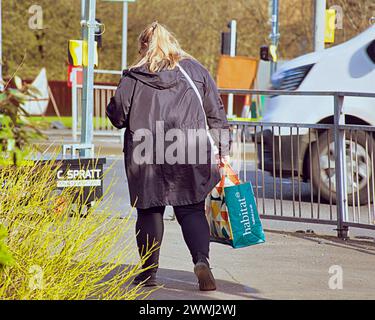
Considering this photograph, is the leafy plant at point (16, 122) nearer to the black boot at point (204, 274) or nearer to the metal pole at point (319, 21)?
the black boot at point (204, 274)

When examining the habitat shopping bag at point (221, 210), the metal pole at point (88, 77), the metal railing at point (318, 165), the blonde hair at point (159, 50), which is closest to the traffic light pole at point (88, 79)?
the metal pole at point (88, 77)

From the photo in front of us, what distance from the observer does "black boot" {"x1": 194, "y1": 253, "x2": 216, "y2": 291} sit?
6.38 meters

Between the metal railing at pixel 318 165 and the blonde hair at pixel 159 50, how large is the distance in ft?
8.47

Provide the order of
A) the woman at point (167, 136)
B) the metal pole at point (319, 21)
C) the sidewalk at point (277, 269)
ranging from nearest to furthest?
the woman at point (167, 136) < the sidewalk at point (277, 269) < the metal pole at point (319, 21)

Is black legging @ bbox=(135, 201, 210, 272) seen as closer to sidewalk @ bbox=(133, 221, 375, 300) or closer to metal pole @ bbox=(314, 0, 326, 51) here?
sidewalk @ bbox=(133, 221, 375, 300)

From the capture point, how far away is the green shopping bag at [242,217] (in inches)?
262

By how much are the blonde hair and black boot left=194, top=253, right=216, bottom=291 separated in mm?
1198

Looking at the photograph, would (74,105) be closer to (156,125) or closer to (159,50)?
(159,50)

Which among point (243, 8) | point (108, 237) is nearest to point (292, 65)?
point (108, 237)

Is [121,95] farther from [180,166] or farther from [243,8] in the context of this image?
[243,8]

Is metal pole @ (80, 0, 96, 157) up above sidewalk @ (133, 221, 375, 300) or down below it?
above

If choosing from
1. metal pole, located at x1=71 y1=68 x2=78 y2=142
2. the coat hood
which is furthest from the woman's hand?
metal pole, located at x1=71 y1=68 x2=78 y2=142

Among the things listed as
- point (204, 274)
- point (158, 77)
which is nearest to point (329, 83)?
point (158, 77)
